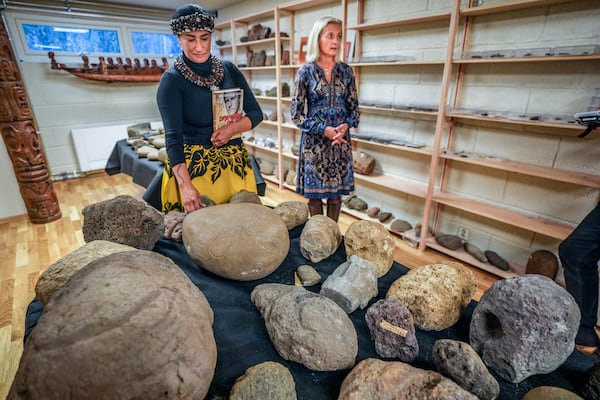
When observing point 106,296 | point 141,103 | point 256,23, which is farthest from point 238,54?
point 106,296

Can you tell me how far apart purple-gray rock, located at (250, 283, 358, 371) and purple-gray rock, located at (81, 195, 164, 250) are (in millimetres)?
567

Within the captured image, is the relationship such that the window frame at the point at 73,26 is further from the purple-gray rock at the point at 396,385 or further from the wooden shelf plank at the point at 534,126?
the purple-gray rock at the point at 396,385

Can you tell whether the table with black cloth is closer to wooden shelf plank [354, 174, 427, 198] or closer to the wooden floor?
the wooden floor

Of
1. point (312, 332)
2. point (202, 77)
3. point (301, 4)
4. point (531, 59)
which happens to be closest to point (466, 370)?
point (312, 332)

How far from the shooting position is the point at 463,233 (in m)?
2.60

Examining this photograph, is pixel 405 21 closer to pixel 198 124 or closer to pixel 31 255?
pixel 198 124

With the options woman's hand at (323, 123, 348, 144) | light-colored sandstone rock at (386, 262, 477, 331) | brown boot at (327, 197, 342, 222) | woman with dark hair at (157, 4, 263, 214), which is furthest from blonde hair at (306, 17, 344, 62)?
light-colored sandstone rock at (386, 262, 477, 331)

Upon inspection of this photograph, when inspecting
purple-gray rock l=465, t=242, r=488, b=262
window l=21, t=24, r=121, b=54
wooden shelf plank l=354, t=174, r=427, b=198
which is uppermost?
window l=21, t=24, r=121, b=54

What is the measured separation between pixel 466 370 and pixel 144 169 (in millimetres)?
3245

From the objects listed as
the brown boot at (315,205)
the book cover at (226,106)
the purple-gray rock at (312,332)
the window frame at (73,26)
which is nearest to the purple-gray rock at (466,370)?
the purple-gray rock at (312,332)

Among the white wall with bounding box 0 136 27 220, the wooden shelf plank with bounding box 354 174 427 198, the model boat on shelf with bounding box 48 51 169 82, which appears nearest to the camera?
the wooden shelf plank with bounding box 354 174 427 198

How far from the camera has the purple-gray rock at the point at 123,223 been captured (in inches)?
43.9

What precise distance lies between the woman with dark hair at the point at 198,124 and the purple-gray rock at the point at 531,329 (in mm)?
1049

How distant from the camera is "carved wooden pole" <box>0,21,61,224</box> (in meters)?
2.84
